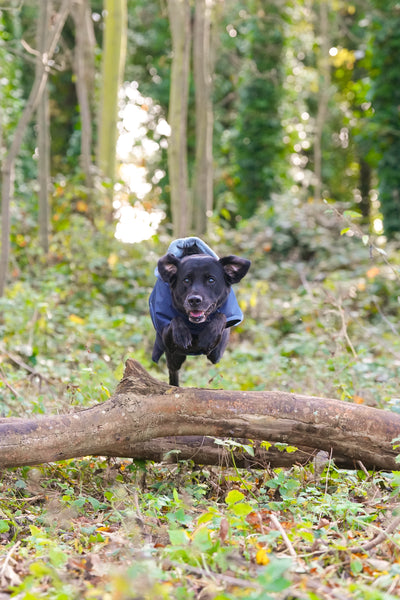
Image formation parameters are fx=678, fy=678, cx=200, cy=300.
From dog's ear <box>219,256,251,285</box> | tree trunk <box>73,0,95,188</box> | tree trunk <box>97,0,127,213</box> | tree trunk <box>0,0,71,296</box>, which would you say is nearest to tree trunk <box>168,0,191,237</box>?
tree trunk <box>97,0,127,213</box>

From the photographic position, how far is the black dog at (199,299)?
4.29 metres

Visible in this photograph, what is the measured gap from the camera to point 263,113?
21.1 m

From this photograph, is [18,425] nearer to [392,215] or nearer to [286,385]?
[286,385]

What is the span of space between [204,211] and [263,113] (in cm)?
882

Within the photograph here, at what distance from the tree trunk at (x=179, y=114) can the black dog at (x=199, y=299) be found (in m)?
7.15

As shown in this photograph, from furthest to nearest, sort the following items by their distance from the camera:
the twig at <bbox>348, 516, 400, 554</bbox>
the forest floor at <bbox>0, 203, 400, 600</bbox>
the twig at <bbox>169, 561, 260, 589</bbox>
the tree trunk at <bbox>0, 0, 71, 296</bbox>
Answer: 1. the tree trunk at <bbox>0, 0, 71, 296</bbox>
2. the twig at <bbox>348, 516, 400, 554</bbox>
3. the forest floor at <bbox>0, 203, 400, 600</bbox>
4. the twig at <bbox>169, 561, 260, 589</bbox>

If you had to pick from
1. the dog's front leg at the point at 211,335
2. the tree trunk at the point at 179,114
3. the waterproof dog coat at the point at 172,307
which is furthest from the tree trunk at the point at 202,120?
the dog's front leg at the point at 211,335

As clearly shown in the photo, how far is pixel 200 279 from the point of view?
171 inches

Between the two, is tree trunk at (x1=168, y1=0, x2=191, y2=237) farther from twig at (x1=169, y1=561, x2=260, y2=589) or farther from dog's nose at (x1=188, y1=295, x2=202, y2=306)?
twig at (x1=169, y1=561, x2=260, y2=589)

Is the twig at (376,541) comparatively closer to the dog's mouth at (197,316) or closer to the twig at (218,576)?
the twig at (218,576)

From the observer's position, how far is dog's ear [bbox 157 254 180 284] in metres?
4.40

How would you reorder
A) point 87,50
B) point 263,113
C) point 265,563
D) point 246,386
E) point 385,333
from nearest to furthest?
1. point 265,563
2. point 246,386
3. point 385,333
4. point 87,50
5. point 263,113

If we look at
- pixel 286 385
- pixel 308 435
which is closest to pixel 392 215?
pixel 286 385

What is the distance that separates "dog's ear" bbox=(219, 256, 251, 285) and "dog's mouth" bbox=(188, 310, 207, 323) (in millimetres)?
387
